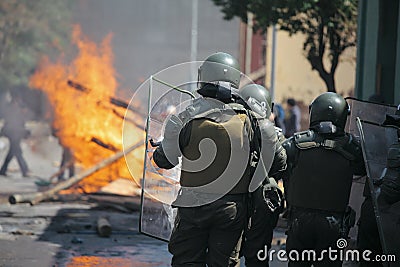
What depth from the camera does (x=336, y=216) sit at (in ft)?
21.7

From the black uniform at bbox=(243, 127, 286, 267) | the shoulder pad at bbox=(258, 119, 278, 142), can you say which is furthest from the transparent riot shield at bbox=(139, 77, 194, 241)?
the black uniform at bbox=(243, 127, 286, 267)

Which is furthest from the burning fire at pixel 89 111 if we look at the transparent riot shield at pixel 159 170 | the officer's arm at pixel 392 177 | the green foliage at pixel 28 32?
the officer's arm at pixel 392 177

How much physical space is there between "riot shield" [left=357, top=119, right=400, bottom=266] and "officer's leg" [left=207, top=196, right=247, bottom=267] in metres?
1.03

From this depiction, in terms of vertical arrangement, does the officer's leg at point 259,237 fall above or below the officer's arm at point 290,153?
below

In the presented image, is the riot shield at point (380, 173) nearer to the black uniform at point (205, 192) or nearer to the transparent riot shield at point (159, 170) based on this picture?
the black uniform at point (205, 192)

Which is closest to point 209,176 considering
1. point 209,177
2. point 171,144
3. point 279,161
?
point 209,177

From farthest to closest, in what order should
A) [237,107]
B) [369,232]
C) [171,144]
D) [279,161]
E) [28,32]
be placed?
[28,32] → [369,232] → [279,161] → [237,107] → [171,144]

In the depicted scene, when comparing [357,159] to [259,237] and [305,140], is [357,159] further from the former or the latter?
[259,237]

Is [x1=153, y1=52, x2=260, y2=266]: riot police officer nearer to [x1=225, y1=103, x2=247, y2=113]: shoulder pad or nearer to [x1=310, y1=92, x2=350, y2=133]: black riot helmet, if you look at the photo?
[x1=225, y1=103, x2=247, y2=113]: shoulder pad

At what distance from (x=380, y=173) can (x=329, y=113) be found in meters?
0.62

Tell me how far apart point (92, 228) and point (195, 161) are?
5.64m

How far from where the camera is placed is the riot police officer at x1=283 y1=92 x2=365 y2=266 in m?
6.59

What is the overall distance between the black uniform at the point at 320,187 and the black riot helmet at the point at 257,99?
674mm

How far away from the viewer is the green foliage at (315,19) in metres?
14.2
